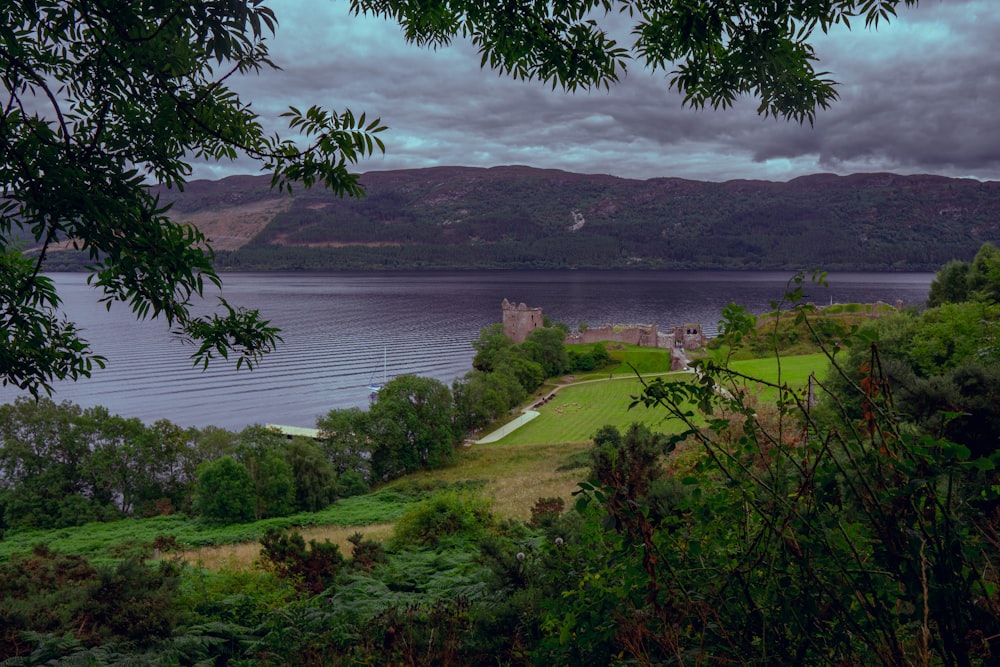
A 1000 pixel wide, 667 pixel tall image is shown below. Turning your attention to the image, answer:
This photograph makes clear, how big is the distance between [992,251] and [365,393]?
43.7m

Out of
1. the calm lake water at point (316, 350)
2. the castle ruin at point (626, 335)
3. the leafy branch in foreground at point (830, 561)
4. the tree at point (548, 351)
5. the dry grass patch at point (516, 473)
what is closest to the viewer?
the leafy branch in foreground at point (830, 561)

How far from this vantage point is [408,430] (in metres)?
34.1

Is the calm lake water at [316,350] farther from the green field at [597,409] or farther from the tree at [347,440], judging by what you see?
the tree at [347,440]

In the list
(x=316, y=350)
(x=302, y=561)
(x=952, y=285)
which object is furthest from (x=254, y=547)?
(x=316, y=350)

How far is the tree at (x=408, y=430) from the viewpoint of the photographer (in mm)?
33188

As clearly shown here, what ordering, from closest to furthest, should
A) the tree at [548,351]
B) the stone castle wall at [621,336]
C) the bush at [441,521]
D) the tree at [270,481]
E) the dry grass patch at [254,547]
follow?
the bush at [441,521], the dry grass patch at [254,547], the tree at [270,481], the tree at [548,351], the stone castle wall at [621,336]

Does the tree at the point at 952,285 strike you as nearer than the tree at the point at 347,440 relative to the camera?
No

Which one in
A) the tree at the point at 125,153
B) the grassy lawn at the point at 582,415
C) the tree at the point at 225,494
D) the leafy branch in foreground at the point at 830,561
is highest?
the tree at the point at 125,153

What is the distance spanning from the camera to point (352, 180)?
301 centimetres

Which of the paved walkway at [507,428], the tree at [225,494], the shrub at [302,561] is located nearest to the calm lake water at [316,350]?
the shrub at [302,561]

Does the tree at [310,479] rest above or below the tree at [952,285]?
below

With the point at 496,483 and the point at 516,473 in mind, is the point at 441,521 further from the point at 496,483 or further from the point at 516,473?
the point at 516,473

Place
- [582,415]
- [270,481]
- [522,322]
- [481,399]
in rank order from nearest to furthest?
[270,481] → [582,415] → [481,399] → [522,322]

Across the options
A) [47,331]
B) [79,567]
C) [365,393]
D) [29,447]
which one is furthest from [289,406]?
[47,331]
